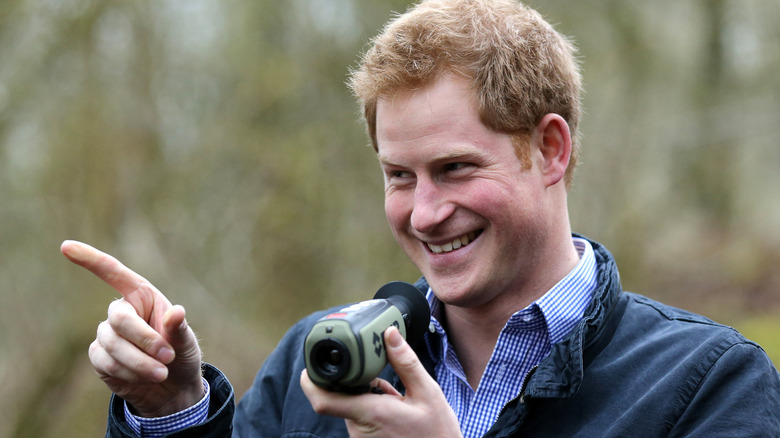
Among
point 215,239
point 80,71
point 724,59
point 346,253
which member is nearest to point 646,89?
point 724,59

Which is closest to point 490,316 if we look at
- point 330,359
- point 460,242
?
point 460,242

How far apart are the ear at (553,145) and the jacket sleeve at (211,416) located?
128 cm

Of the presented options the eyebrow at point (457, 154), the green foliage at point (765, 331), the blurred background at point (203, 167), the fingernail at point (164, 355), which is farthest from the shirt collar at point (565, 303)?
the green foliage at point (765, 331)

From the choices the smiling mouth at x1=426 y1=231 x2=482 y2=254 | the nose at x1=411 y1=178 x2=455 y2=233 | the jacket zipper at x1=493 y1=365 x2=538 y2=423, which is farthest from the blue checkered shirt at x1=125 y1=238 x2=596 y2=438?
the nose at x1=411 y1=178 x2=455 y2=233

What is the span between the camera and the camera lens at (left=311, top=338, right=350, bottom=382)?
1916mm

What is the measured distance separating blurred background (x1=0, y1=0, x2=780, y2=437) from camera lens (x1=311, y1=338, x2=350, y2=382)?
495 cm

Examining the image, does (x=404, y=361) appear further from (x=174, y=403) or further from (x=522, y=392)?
(x=174, y=403)

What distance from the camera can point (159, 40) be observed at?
6.87 metres

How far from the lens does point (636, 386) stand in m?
2.41

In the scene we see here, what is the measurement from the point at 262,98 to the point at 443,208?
16.0 feet

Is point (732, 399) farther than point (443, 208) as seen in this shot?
No

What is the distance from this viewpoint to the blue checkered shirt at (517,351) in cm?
260

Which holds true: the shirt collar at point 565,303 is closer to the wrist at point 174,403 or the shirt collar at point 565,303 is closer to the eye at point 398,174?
the eye at point 398,174

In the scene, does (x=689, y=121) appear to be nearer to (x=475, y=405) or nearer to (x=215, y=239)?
(x=215, y=239)
